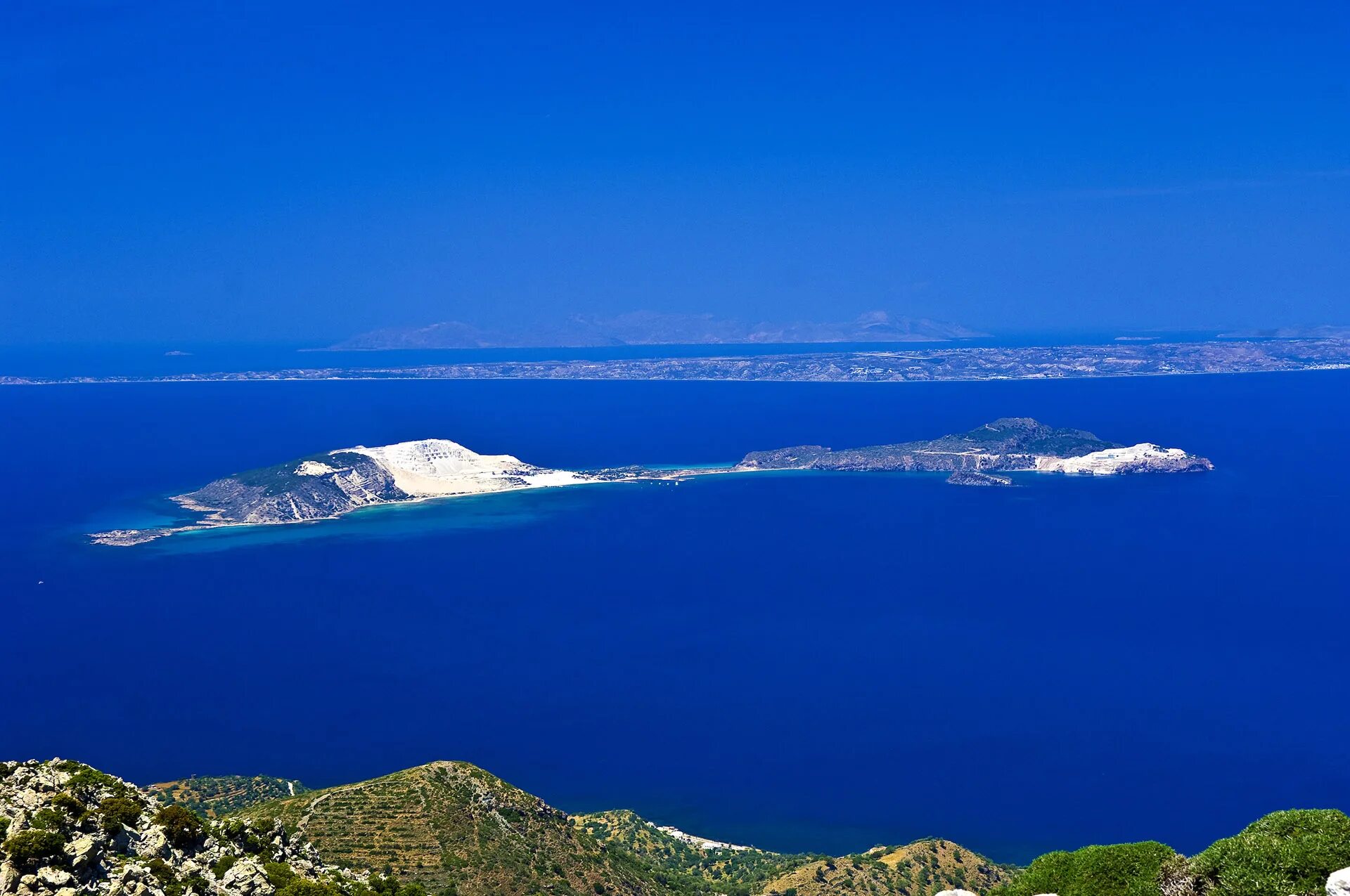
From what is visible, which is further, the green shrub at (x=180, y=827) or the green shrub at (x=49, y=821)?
the green shrub at (x=180, y=827)

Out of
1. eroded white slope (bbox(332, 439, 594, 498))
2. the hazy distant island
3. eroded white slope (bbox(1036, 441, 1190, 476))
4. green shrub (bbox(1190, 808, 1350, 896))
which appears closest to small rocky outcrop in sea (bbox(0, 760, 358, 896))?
green shrub (bbox(1190, 808, 1350, 896))

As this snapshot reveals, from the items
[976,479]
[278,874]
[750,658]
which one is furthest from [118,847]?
[976,479]

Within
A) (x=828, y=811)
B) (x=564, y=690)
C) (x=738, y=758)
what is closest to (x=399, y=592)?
(x=564, y=690)

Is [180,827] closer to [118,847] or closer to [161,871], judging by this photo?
[118,847]

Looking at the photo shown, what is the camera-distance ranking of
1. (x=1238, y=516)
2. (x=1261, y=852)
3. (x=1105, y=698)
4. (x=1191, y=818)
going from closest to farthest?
(x=1261, y=852), (x=1191, y=818), (x=1105, y=698), (x=1238, y=516)

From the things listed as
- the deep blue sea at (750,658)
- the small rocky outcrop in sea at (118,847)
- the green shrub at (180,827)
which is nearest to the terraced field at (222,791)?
the deep blue sea at (750,658)

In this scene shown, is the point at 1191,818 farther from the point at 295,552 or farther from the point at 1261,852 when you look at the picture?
the point at 295,552

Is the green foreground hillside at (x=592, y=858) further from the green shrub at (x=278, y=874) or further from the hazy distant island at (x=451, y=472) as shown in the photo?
the hazy distant island at (x=451, y=472)
